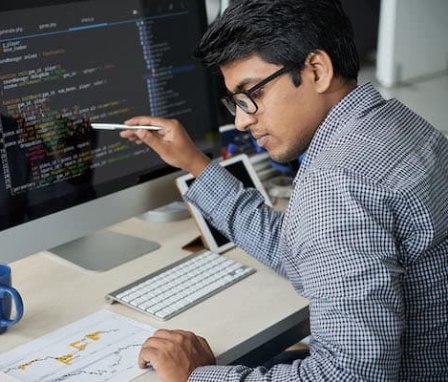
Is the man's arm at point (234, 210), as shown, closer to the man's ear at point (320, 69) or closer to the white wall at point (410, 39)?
the man's ear at point (320, 69)

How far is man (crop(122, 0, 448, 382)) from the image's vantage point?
1020 mm

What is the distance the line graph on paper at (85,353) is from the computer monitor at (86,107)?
0.69 feet

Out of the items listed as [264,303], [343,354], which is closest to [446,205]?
[343,354]

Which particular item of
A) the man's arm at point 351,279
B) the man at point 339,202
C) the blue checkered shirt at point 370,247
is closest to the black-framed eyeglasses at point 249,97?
the man at point 339,202

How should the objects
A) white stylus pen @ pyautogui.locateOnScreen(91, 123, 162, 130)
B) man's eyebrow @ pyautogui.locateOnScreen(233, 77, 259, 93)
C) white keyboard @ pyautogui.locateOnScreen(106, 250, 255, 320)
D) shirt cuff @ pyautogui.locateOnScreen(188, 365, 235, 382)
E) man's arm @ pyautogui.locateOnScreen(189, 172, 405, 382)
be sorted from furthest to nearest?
1. white stylus pen @ pyautogui.locateOnScreen(91, 123, 162, 130)
2. white keyboard @ pyautogui.locateOnScreen(106, 250, 255, 320)
3. man's eyebrow @ pyautogui.locateOnScreen(233, 77, 259, 93)
4. shirt cuff @ pyautogui.locateOnScreen(188, 365, 235, 382)
5. man's arm @ pyautogui.locateOnScreen(189, 172, 405, 382)

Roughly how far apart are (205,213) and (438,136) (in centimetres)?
50

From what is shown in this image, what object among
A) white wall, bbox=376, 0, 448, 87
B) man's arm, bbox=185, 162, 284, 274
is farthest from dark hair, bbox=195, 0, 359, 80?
white wall, bbox=376, 0, 448, 87

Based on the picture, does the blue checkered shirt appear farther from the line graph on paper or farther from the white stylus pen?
the white stylus pen

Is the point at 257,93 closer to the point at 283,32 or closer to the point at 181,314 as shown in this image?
the point at 283,32

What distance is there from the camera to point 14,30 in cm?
135

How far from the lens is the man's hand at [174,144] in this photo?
1570mm

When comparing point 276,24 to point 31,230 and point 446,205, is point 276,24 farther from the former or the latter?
point 31,230

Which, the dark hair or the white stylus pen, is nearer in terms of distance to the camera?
the dark hair

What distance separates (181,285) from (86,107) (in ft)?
1.29
